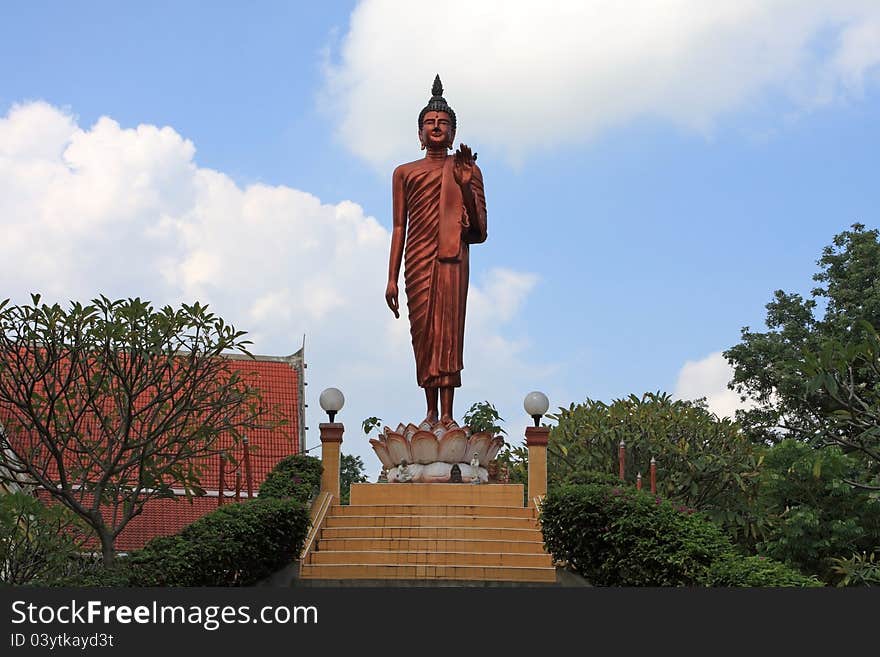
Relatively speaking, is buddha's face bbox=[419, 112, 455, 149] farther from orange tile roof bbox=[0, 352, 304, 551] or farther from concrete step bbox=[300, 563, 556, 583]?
concrete step bbox=[300, 563, 556, 583]

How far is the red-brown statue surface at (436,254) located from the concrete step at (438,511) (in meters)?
1.76

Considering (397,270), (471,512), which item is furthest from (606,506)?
(397,270)

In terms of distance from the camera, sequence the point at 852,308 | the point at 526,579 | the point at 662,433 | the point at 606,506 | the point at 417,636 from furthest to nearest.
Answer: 1. the point at 852,308
2. the point at 662,433
3. the point at 526,579
4. the point at 606,506
5. the point at 417,636

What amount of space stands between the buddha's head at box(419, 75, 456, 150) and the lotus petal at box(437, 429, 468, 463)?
12.7ft

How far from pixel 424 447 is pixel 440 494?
2.72 ft

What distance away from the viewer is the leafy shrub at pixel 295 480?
13285 millimetres

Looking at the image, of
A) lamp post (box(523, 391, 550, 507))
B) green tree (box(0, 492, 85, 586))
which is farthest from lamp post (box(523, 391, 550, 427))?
green tree (box(0, 492, 85, 586))

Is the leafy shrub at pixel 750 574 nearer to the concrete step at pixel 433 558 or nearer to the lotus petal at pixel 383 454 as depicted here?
the concrete step at pixel 433 558

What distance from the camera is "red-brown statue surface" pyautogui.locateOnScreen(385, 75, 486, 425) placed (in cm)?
1528

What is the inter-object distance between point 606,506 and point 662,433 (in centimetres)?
630

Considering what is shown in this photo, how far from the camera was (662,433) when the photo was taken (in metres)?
16.8

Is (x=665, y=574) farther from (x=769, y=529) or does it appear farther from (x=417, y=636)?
(x=769, y=529)

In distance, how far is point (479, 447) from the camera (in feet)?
48.3

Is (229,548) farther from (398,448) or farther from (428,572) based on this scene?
(398,448)
